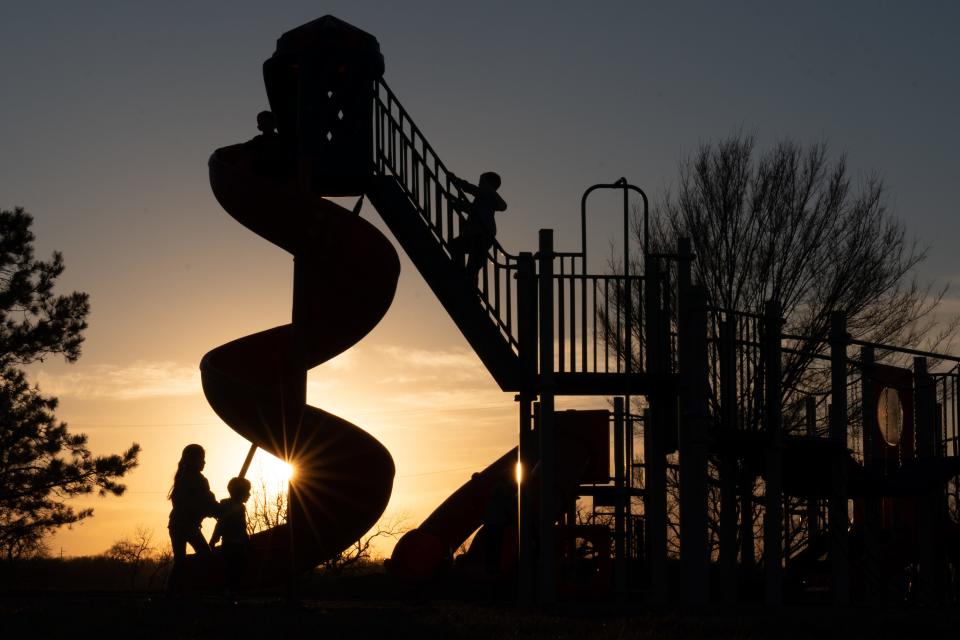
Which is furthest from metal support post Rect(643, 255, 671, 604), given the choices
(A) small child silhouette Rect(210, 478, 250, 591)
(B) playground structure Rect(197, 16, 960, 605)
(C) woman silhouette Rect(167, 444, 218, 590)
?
(C) woman silhouette Rect(167, 444, 218, 590)

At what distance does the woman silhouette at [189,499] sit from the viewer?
13500 mm

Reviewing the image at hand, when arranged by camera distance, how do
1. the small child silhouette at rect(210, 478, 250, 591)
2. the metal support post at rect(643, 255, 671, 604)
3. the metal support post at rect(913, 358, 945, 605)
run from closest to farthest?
the small child silhouette at rect(210, 478, 250, 591), the metal support post at rect(643, 255, 671, 604), the metal support post at rect(913, 358, 945, 605)

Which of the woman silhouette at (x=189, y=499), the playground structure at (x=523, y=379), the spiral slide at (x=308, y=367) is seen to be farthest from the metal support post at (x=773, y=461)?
the woman silhouette at (x=189, y=499)

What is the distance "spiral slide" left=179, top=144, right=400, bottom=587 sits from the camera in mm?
15719

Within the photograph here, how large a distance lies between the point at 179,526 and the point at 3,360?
18585 mm

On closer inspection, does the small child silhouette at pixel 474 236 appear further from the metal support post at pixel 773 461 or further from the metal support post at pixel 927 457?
the metal support post at pixel 927 457

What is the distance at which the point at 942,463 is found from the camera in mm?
16750

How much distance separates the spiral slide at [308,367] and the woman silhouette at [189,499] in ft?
4.37

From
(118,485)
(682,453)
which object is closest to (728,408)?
(682,453)

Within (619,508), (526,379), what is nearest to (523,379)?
(526,379)

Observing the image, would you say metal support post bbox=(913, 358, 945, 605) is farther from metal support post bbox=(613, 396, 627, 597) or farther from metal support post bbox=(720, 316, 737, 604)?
metal support post bbox=(613, 396, 627, 597)

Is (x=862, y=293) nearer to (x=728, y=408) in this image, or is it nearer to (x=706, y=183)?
(x=706, y=183)

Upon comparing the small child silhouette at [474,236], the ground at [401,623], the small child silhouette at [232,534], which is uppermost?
the small child silhouette at [474,236]

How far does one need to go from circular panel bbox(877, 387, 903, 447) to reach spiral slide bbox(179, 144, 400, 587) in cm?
624
